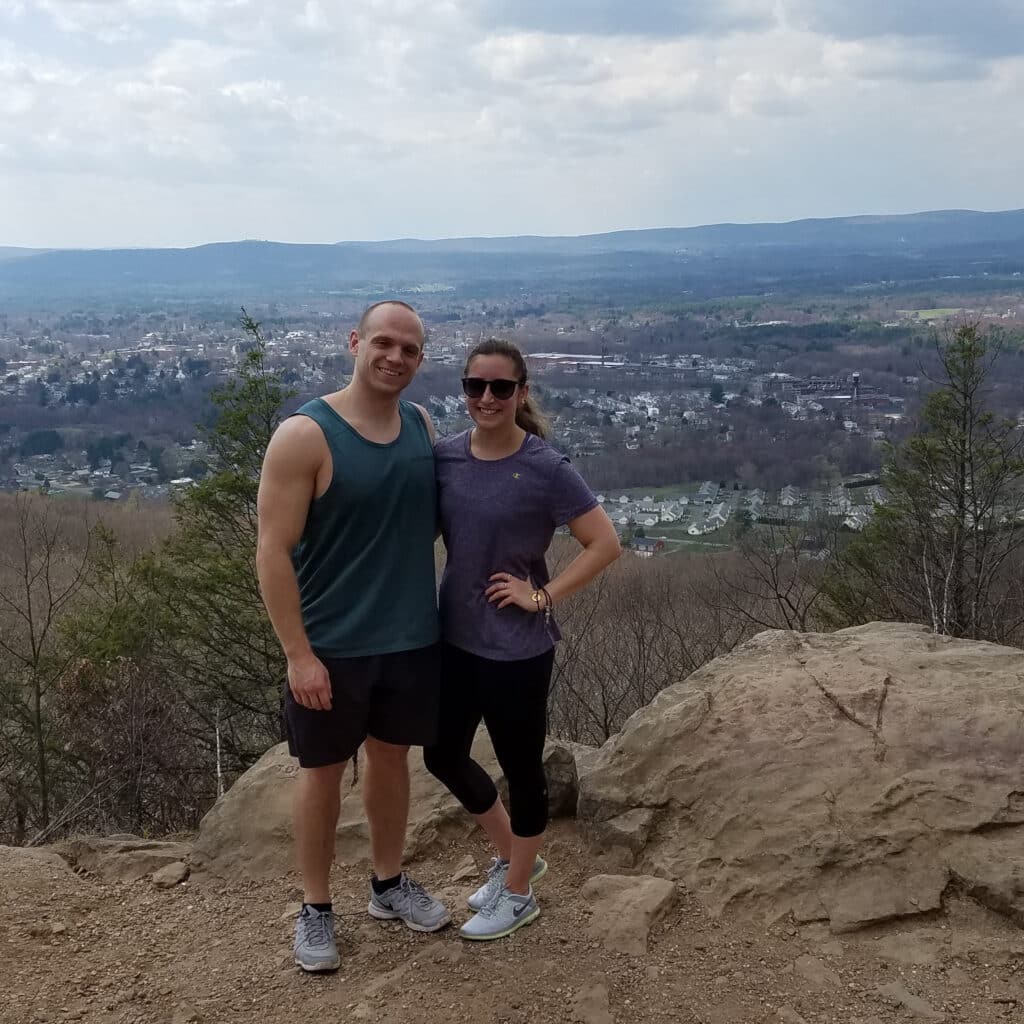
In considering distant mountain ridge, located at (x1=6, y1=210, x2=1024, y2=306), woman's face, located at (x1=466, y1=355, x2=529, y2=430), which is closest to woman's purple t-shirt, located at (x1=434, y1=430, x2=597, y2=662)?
woman's face, located at (x1=466, y1=355, x2=529, y2=430)

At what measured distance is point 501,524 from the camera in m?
3.25

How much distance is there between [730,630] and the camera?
17281 mm

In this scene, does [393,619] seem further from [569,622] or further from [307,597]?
[569,622]

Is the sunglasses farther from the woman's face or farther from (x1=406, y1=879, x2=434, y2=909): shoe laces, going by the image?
(x1=406, y1=879, x2=434, y2=909): shoe laces

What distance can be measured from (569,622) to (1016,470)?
25.5 ft

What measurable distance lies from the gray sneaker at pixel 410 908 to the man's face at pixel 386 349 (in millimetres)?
1969

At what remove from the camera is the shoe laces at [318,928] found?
351 centimetres

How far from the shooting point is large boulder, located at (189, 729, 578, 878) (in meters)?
4.63

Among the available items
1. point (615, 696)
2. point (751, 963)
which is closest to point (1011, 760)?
point (751, 963)

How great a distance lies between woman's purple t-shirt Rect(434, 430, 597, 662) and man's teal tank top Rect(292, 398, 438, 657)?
0.10m

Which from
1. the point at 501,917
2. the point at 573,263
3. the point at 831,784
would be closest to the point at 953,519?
the point at 831,784

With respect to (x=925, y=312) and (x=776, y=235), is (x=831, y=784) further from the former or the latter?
(x=776, y=235)

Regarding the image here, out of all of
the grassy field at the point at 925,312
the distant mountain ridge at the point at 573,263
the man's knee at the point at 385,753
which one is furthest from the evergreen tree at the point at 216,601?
the distant mountain ridge at the point at 573,263

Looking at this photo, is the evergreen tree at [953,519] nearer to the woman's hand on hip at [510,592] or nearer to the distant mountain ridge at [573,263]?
the woman's hand on hip at [510,592]
